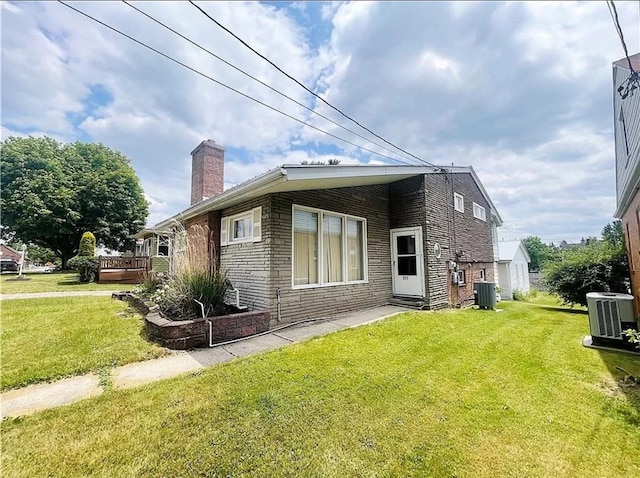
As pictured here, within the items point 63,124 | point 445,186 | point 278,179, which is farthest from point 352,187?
point 63,124

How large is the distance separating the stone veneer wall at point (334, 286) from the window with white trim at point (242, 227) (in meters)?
0.63

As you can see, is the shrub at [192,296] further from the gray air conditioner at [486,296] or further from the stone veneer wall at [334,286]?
the gray air conditioner at [486,296]

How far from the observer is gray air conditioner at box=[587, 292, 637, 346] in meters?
4.84

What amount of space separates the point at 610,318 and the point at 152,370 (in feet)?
24.9

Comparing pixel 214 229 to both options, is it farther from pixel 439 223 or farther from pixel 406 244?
pixel 439 223

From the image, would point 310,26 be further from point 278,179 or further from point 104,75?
point 104,75

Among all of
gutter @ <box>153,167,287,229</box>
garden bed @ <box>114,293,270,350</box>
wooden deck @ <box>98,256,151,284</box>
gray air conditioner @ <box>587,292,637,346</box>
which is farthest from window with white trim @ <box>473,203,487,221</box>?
wooden deck @ <box>98,256,151,284</box>

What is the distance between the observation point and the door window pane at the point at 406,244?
8898mm

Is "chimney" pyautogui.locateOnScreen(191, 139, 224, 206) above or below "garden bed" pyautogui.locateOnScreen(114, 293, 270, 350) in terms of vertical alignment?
above

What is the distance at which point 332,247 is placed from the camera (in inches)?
295

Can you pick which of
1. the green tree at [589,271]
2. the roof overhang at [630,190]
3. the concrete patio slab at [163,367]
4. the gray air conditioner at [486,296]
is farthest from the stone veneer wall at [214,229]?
the green tree at [589,271]

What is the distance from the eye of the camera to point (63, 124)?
24.3 feet

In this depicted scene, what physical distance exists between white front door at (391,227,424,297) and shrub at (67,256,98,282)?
1599 centimetres

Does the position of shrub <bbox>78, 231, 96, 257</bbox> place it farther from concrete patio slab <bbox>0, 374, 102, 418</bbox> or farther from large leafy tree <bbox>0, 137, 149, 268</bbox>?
concrete patio slab <bbox>0, 374, 102, 418</bbox>
